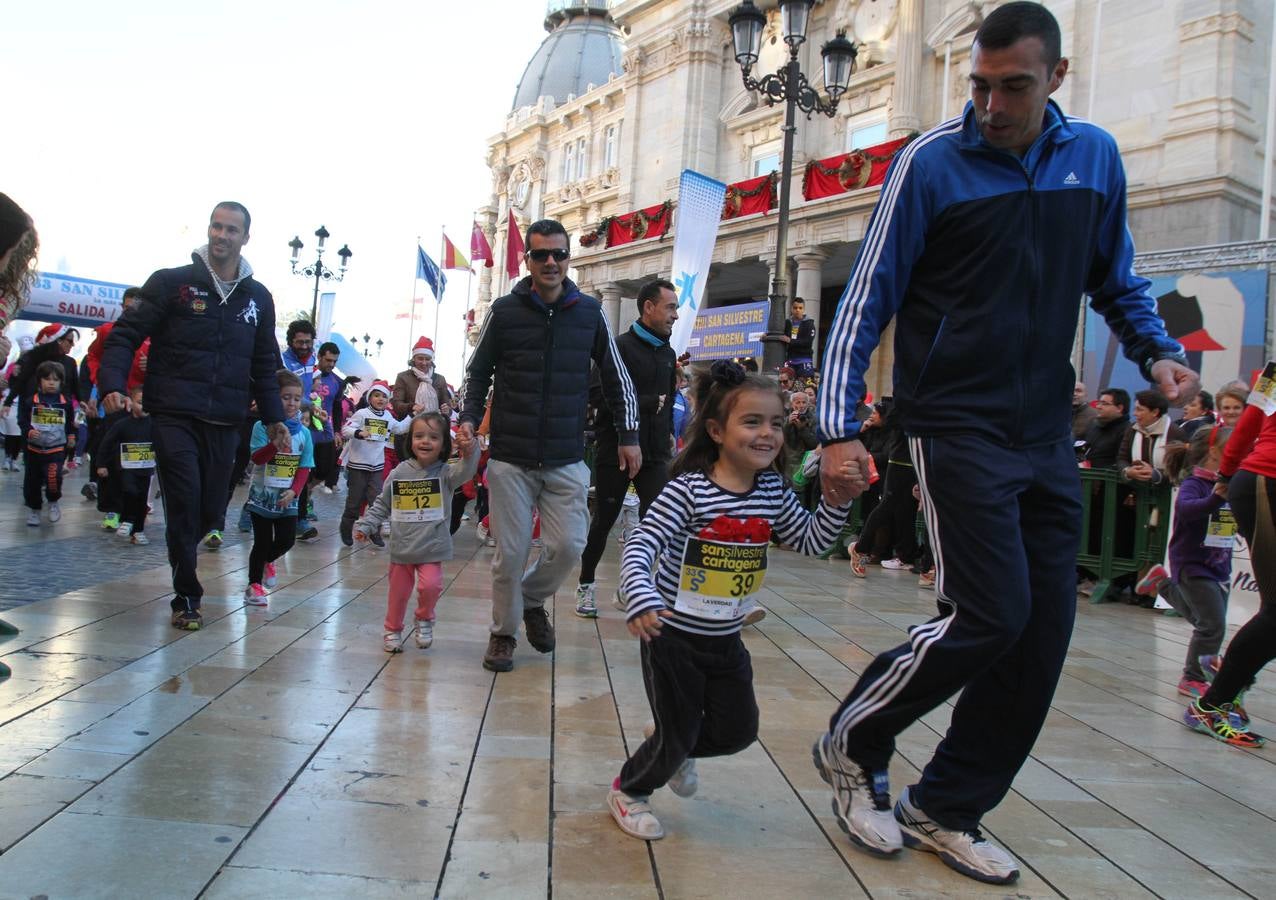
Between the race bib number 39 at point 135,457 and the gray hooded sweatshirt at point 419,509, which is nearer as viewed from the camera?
the gray hooded sweatshirt at point 419,509

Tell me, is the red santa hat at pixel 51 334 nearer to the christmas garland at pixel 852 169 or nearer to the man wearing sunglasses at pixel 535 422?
the man wearing sunglasses at pixel 535 422

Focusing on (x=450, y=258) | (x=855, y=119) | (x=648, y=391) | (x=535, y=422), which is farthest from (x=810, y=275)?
(x=535, y=422)

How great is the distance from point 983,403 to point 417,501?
3457 mm

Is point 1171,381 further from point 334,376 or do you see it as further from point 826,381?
point 334,376

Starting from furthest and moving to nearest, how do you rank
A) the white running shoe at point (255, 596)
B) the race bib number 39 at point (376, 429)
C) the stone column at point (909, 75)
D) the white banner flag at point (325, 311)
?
the white banner flag at point (325, 311) < the stone column at point (909, 75) < the race bib number 39 at point (376, 429) < the white running shoe at point (255, 596)

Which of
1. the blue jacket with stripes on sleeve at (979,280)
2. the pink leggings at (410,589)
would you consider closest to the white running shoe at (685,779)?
the blue jacket with stripes on sleeve at (979,280)

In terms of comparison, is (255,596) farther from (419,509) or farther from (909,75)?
(909,75)

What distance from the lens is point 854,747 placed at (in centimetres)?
278

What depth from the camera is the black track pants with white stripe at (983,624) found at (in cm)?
254

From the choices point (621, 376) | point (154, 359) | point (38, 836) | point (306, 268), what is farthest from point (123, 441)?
point (306, 268)

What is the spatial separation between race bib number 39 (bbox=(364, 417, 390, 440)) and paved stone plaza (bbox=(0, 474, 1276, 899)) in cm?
417

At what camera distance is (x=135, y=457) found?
337 inches

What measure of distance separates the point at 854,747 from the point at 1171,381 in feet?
4.39

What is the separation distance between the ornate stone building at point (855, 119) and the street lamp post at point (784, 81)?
9.55 metres
